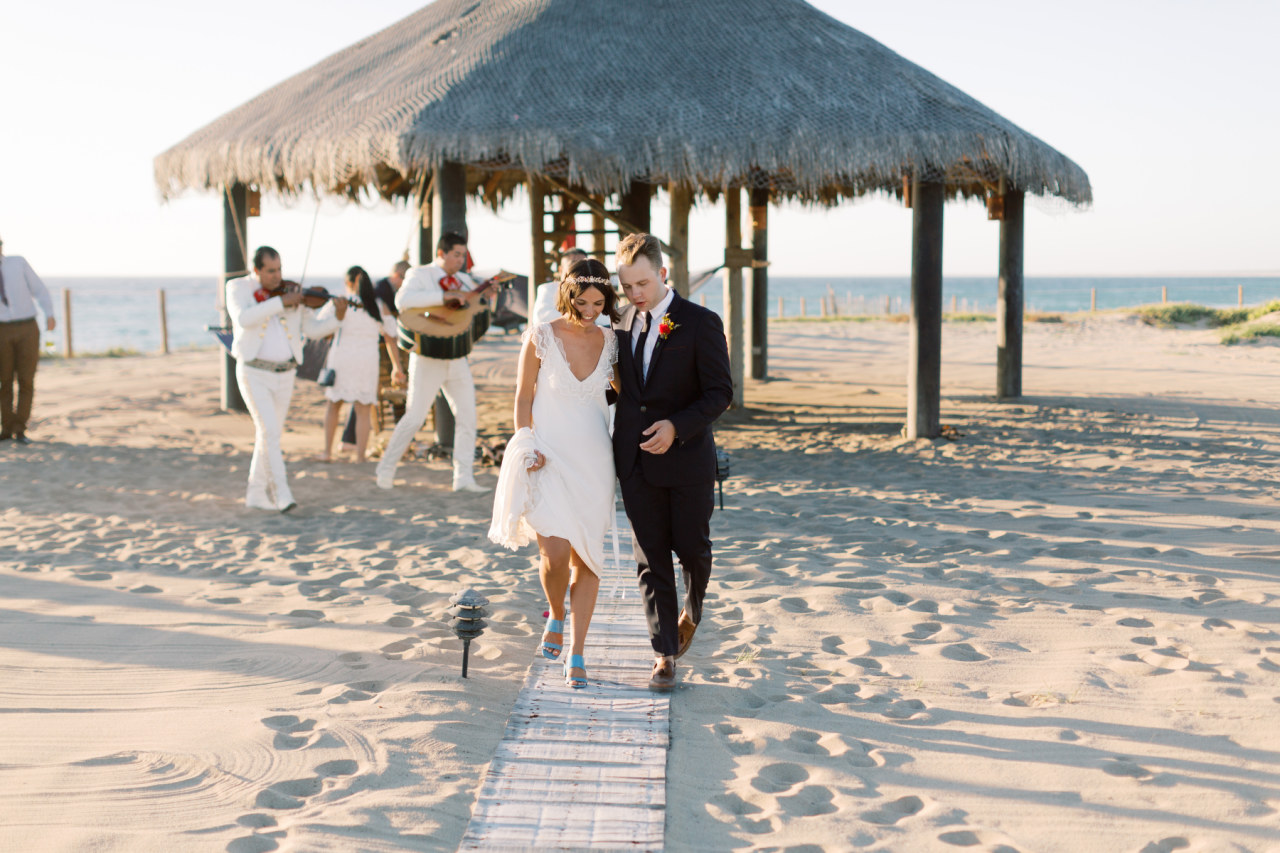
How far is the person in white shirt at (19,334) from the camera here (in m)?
8.72

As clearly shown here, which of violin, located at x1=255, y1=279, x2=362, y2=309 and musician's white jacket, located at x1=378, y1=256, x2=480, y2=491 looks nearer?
violin, located at x1=255, y1=279, x2=362, y2=309

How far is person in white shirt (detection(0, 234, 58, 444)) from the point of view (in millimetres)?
8719

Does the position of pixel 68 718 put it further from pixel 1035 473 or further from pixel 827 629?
pixel 1035 473

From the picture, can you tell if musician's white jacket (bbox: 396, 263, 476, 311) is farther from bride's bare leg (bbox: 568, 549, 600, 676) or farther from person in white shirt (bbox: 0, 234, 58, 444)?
person in white shirt (bbox: 0, 234, 58, 444)

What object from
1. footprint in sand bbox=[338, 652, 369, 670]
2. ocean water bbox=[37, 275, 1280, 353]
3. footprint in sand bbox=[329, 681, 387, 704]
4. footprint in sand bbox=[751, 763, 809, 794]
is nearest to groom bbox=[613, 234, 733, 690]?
footprint in sand bbox=[751, 763, 809, 794]

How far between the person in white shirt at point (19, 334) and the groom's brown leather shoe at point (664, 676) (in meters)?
7.21

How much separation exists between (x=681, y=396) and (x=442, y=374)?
12.4ft

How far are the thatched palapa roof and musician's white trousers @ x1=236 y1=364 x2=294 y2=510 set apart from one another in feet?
7.65

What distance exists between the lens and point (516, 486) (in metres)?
3.49

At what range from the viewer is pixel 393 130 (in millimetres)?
8016

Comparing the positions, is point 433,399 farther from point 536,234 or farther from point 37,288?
point 37,288

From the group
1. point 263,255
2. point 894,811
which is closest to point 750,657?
point 894,811

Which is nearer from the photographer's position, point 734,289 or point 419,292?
point 419,292

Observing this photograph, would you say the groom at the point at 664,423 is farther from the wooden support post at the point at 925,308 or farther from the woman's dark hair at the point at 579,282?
the wooden support post at the point at 925,308
